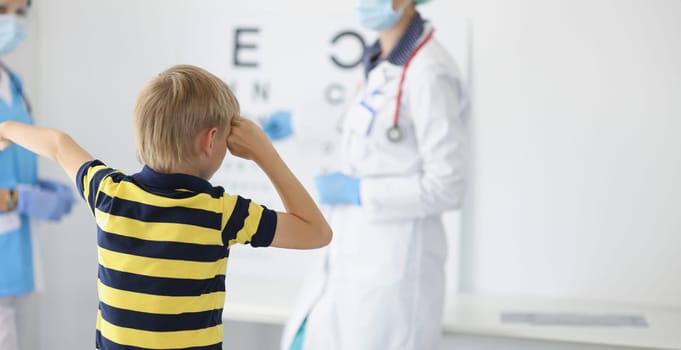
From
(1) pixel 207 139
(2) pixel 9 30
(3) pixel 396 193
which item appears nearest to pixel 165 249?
(1) pixel 207 139

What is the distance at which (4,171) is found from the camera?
87.1 inches

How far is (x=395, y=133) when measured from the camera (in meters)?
2.02

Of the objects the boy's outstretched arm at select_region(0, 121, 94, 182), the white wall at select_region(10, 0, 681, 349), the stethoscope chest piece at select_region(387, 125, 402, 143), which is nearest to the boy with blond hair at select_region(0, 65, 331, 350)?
the boy's outstretched arm at select_region(0, 121, 94, 182)

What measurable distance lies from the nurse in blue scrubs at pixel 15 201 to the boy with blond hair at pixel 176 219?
1013 mm

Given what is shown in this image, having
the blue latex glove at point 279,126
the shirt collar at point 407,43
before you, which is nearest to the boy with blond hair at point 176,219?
the shirt collar at point 407,43

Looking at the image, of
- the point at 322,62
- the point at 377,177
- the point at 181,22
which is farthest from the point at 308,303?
the point at 181,22

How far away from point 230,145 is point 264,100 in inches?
69.6

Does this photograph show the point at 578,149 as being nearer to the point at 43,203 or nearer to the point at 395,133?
the point at 395,133

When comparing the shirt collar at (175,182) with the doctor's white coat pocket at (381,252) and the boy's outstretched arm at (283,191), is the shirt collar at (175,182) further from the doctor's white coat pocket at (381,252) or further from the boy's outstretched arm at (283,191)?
the doctor's white coat pocket at (381,252)

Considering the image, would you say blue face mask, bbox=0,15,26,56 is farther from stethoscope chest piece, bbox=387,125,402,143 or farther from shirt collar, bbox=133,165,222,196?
shirt collar, bbox=133,165,222,196

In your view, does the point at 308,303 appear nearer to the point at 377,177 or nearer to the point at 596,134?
the point at 377,177

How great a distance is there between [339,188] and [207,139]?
0.87 metres

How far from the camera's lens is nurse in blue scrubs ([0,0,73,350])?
219cm

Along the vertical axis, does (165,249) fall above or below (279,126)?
below
